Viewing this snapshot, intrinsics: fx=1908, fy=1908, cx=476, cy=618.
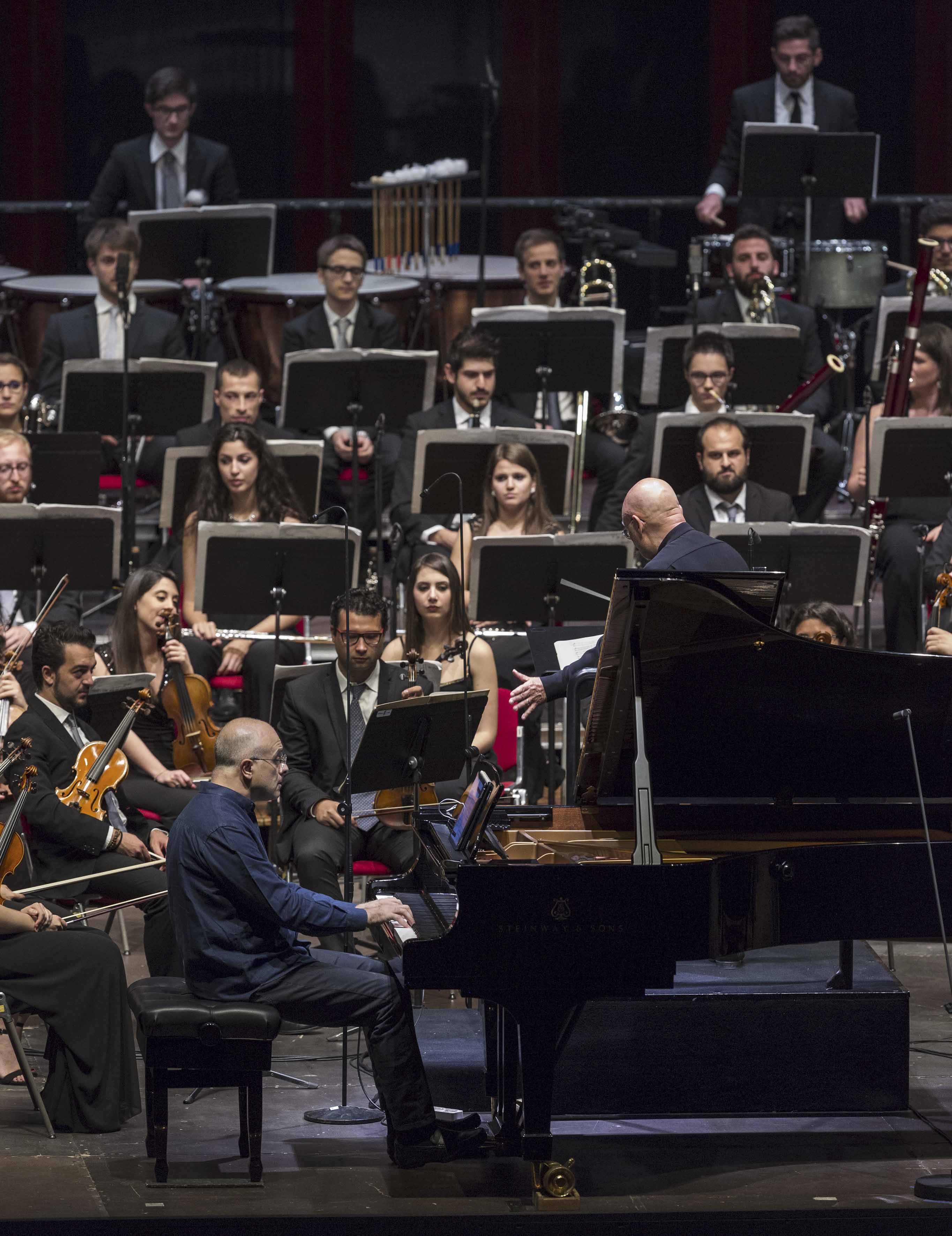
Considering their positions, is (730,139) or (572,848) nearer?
(572,848)

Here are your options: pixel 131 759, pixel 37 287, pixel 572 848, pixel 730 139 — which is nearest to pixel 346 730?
pixel 131 759

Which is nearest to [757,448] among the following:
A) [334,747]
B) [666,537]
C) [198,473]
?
[198,473]

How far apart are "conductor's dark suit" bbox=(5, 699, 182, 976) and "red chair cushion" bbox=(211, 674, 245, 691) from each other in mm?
1339

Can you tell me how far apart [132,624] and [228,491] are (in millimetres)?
937

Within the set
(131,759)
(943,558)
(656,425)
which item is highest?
(656,425)

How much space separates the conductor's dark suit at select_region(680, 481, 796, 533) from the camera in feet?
23.3

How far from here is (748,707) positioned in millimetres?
4582

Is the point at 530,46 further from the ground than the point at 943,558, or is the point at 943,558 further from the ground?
the point at 530,46

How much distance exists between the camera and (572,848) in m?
4.75

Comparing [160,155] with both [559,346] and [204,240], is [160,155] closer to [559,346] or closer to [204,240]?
[204,240]

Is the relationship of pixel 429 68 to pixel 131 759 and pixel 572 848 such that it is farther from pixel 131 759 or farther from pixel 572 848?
pixel 572 848

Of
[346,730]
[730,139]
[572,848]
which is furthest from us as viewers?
[730,139]

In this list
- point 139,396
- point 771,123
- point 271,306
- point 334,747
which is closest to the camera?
point 334,747

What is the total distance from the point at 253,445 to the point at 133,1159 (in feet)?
10.6
